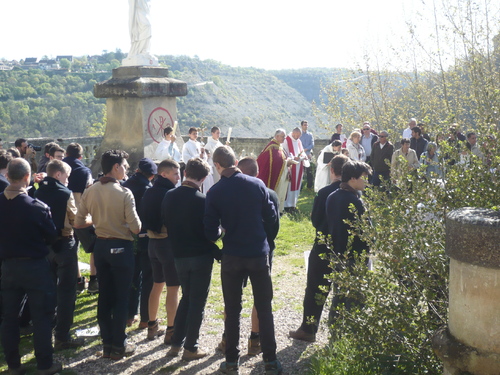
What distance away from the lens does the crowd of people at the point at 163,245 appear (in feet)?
17.3

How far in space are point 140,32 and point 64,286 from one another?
7.60 metres

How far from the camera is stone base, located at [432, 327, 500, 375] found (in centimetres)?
328

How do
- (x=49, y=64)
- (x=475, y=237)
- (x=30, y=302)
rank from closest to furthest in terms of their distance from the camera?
(x=475, y=237) → (x=30, y=302) → (x=49, y=64)

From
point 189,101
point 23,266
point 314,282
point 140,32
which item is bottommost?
point 314,282

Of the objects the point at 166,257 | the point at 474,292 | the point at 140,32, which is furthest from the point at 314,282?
the point at 140,32

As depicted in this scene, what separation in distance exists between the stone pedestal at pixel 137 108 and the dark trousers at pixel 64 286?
5808 mm

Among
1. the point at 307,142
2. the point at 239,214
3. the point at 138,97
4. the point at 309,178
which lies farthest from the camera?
the point at 309,178

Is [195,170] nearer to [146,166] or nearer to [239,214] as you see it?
[239,214]

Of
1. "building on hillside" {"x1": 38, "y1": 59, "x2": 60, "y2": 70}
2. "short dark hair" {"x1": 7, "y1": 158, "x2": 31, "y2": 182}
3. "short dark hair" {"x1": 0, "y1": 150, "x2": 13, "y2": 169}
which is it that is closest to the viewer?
"short dark hair" {"x1": 7, "y1": 158, "x2": 31, "y2": 182}

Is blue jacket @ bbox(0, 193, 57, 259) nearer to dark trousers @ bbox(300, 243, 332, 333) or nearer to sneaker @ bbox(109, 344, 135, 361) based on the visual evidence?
sneaker @ bbox(109, 344, 135, 361)

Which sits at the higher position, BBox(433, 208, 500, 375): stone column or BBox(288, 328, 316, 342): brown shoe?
BBox(433, 208, 500, 375): stone column

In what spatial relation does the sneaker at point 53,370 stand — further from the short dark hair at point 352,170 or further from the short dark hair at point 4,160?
the short dark hair at point 352,170

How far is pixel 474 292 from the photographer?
329 cm

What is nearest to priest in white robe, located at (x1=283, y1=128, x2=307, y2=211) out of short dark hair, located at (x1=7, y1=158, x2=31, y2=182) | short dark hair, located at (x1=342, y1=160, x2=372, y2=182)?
short dark hair, located at (x1=342, y1=160, x2=372, y2=182)
